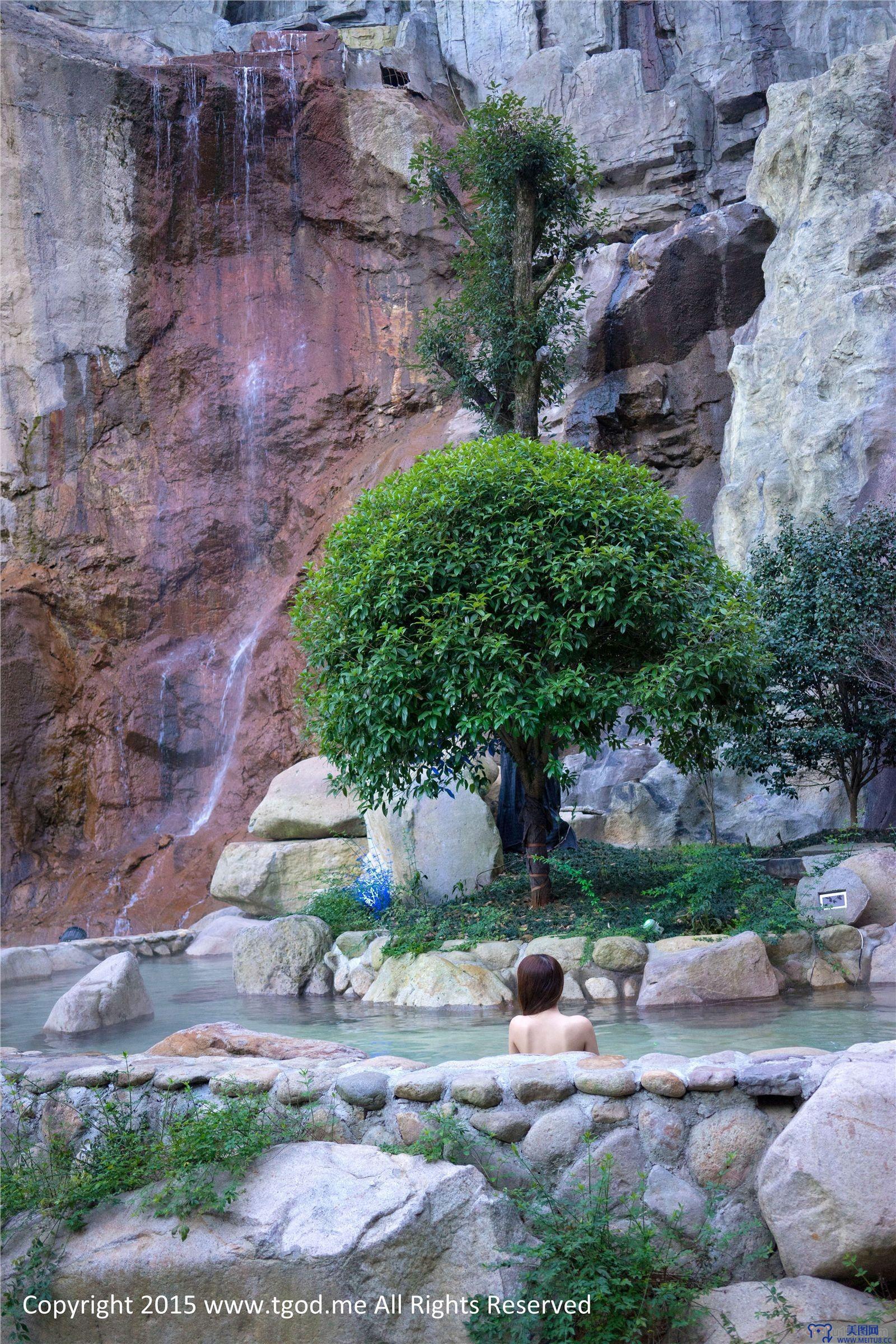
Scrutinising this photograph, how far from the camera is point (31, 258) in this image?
2072 cm

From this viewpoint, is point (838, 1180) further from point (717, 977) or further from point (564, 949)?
point (564, 949)

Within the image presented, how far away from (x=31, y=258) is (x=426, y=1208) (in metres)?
21.7

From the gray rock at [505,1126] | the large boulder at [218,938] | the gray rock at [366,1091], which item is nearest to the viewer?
the gray rock at [505,1126]

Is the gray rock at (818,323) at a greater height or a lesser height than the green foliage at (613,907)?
greater

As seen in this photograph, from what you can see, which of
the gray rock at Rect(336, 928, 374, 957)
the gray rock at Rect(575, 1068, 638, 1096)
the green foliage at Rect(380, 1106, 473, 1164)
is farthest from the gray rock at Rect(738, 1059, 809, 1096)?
the gray rock at Rect(336, 928, 374, 957)

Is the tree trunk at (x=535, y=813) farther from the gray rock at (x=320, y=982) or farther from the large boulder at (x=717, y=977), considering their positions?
the gray rock at (x=320, y=982)

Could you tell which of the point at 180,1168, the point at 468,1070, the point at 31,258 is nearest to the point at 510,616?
the point at 468,1070

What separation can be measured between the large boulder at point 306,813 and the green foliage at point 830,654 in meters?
4.54

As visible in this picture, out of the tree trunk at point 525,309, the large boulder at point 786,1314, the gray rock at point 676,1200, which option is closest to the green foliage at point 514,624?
the gray rock at point 676,1200

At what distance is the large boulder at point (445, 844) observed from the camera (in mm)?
9719

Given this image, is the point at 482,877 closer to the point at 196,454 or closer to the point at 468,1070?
the point at 468,1070

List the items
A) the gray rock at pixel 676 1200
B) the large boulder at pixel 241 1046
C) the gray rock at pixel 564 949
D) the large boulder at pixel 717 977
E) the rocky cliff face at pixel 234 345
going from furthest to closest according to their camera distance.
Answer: the rocky cliff face at pixel 234 345 → the gray rock at pixel 564 949 → the large boulder at pixel 717 977 → the large boulder at pixel 241 1046 → the gray rock at pixel 676 1200

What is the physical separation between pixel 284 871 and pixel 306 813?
30.6 inches

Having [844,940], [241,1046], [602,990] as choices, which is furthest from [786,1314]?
[844,940]
